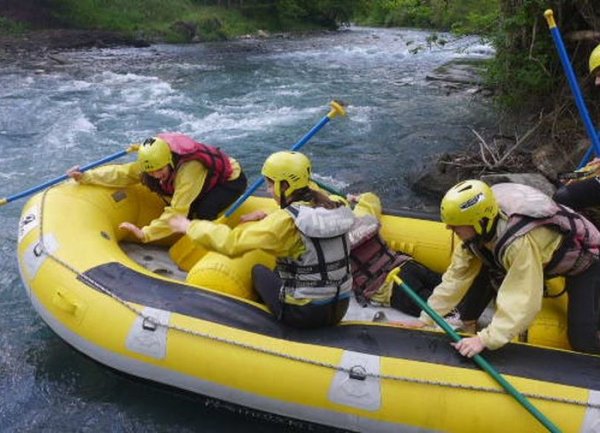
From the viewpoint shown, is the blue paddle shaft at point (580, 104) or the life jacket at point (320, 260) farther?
the blue paddle shaft at point (580, 104)

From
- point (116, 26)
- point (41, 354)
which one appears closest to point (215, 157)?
point (41, 354)

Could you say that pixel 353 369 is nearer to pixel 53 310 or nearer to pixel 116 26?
pixel 53 310

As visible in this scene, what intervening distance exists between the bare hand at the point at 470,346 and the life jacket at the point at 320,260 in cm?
69

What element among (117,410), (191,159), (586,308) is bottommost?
(117,410)

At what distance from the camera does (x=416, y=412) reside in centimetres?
326

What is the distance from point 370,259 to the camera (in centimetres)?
446

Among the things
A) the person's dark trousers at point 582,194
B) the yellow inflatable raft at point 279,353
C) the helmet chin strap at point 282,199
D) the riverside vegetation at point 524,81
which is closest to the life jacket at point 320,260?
the helmet chin strap at point 282,199

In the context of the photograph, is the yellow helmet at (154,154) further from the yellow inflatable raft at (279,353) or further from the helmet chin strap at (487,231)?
the helmet chin strap at (487,231)

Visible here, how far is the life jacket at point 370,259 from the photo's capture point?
14.5 feet

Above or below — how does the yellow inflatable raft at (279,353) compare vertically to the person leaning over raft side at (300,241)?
below

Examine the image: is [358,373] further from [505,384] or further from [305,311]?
[505,384]

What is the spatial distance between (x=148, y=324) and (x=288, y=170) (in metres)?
1.19

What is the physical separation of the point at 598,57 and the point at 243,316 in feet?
9.26

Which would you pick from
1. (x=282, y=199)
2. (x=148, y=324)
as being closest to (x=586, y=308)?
(x=282, y=199)
